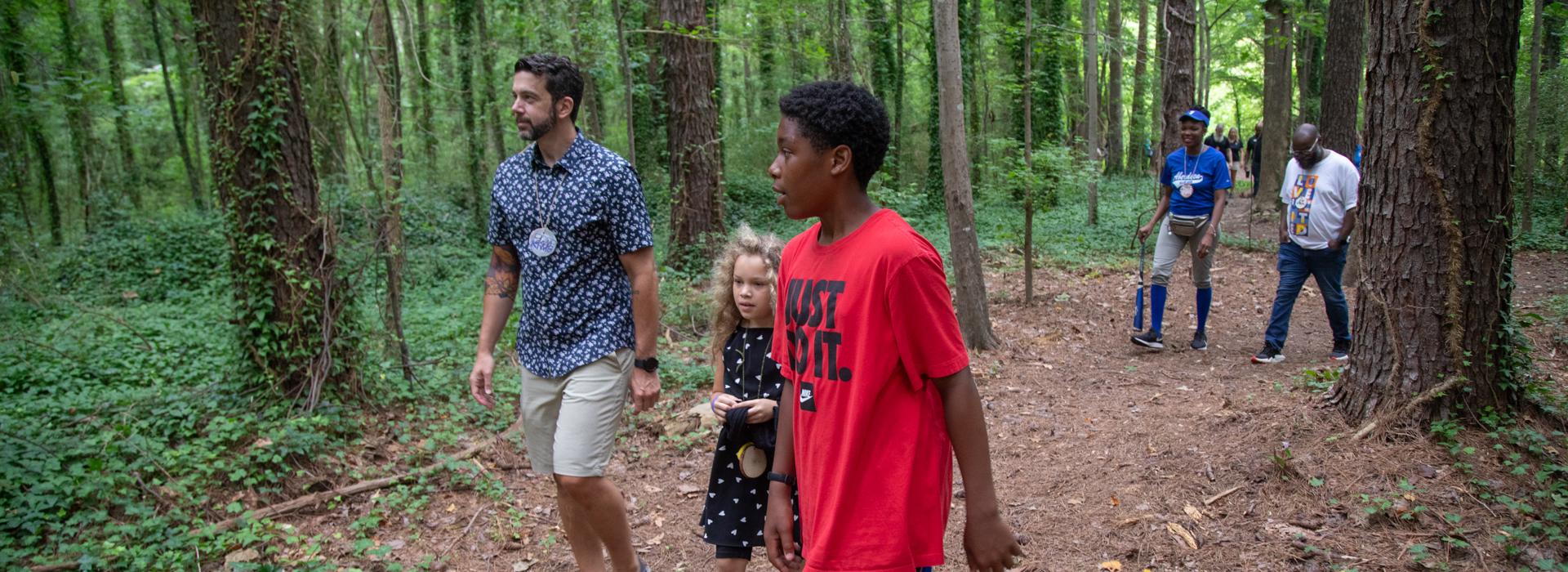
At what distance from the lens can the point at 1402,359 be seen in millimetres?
4074

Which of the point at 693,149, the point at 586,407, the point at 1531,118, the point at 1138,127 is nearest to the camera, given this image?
the point at 586,407

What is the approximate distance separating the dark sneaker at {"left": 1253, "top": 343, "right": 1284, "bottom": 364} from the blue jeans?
41mm

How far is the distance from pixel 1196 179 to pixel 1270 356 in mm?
1556

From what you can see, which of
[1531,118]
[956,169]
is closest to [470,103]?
[956,169]

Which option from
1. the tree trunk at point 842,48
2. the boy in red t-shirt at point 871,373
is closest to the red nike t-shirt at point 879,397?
the boy in red t-shirt at point 871,373

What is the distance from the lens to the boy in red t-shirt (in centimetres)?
183

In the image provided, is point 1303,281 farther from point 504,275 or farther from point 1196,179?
point 504,275

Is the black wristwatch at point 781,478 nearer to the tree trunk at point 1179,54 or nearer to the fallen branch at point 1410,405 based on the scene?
the fallen branch at point 1410,405

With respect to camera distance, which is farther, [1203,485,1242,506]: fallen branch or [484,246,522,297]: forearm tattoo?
[1203,485,1242,506]: fallen branch

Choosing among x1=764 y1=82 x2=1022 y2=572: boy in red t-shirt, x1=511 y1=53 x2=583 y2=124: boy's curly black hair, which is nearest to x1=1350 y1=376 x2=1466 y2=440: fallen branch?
x1=764 y1=82 x2=1022 y2=572: boy in red t-shirt

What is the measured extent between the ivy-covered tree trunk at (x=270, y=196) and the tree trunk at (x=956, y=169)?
14.9ft

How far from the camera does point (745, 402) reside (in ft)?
9.38

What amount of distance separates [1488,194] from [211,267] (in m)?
16.1

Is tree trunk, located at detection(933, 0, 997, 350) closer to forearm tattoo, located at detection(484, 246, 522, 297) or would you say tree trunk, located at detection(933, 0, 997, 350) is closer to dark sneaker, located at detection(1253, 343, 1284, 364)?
dark sneaker, located at detection(1253, 343, 1284, 364)
